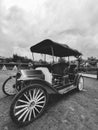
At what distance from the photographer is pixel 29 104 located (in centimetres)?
174

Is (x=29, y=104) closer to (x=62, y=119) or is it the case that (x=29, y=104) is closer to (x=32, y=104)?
(x=32, y=104)

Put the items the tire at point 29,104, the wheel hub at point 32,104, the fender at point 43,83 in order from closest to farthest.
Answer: the tire at point 29,104 → the wheel hub at point 32,104 → the fender at point 43,83

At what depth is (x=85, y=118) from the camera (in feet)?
6.15

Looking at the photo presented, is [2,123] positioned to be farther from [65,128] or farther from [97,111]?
[97,111]

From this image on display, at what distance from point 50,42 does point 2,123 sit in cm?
248

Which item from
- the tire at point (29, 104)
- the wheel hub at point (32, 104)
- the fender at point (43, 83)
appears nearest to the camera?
the tire at point (29, 104)

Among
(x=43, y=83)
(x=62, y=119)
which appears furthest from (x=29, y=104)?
(x=62, y=119)

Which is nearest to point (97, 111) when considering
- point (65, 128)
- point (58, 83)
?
point (65, 128)

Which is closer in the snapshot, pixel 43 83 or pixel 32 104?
pixel 32 104

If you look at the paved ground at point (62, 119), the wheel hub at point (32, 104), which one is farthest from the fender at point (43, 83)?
the paved ground at point (62, 119)

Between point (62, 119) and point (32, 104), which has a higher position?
point (32, 104)

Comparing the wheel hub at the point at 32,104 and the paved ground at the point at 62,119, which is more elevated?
the wheel hub at the point at 32,104

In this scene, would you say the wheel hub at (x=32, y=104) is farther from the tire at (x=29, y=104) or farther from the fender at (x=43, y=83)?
the fender at (x=43, y=83)

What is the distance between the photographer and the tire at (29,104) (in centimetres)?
157
